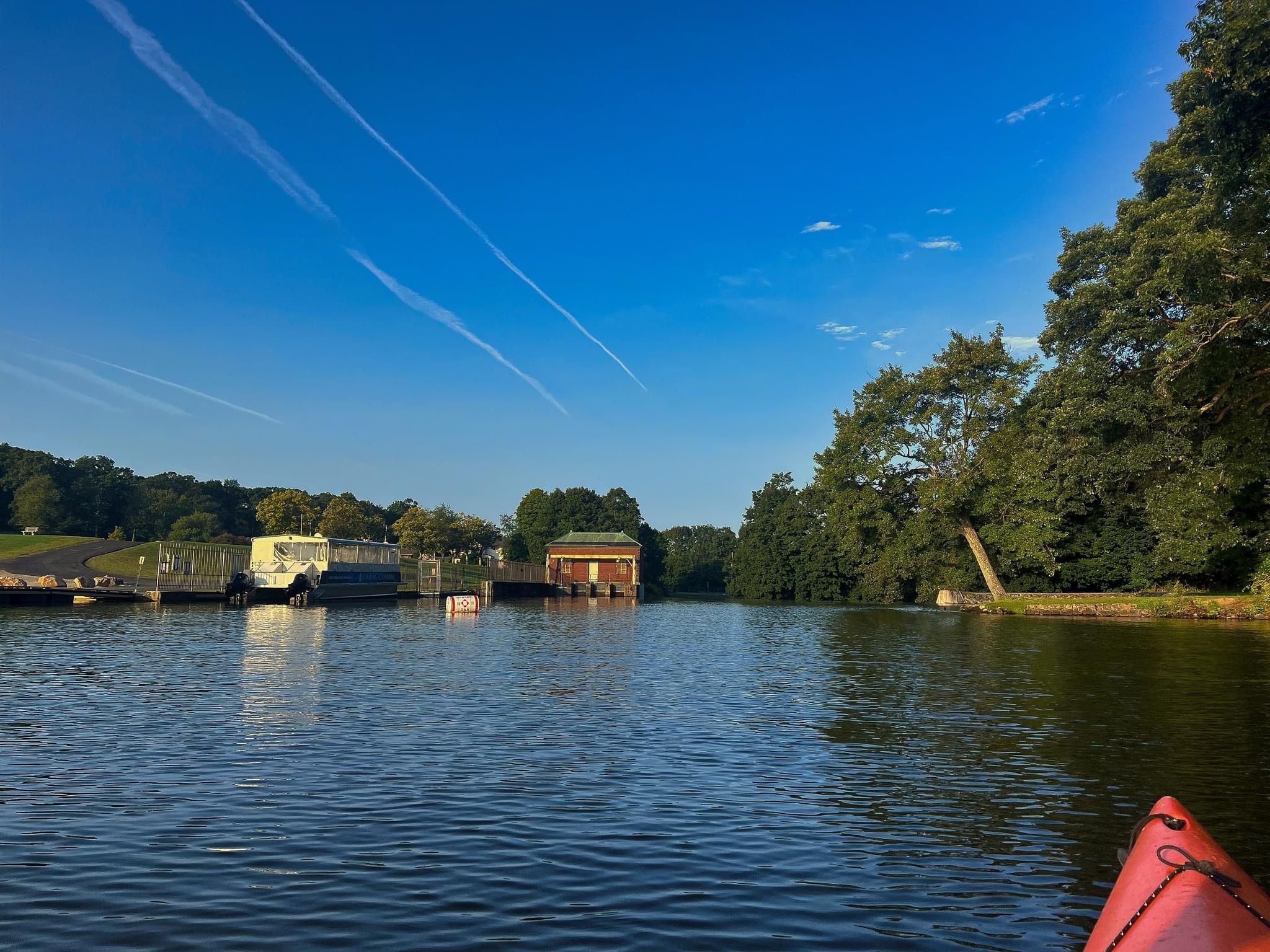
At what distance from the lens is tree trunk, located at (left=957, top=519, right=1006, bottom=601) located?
6706 cm

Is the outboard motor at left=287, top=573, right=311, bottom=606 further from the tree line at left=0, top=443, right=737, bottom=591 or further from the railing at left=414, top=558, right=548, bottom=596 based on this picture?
the tree line at left=0, top=443, right=737, bottom=591

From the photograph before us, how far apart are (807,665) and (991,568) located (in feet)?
150

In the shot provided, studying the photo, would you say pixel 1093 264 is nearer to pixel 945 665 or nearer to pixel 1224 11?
pixel 1224 11

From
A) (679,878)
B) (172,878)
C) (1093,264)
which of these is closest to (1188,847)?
(679,878)

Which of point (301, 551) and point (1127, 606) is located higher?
point (301, 551)

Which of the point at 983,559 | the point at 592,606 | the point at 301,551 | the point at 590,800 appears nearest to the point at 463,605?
the point at 301,551

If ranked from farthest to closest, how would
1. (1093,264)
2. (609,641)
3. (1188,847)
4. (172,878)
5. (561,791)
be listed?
1. (1093,264)
2. (609,641)
3. (561,791)
4. (172,878)
5. (1188,847)

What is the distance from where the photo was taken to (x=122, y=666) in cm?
2280

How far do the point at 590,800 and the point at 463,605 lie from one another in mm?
49691

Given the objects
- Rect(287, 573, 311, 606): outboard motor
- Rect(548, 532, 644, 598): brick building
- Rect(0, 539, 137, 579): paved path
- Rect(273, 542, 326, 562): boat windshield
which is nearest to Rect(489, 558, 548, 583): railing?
Rect(548, 532, 644, 598): brick building

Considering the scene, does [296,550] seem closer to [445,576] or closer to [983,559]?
[445,576]

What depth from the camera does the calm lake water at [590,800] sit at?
23.6ft

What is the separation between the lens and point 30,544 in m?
87.6

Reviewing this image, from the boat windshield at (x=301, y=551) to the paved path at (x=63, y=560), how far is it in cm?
1395
